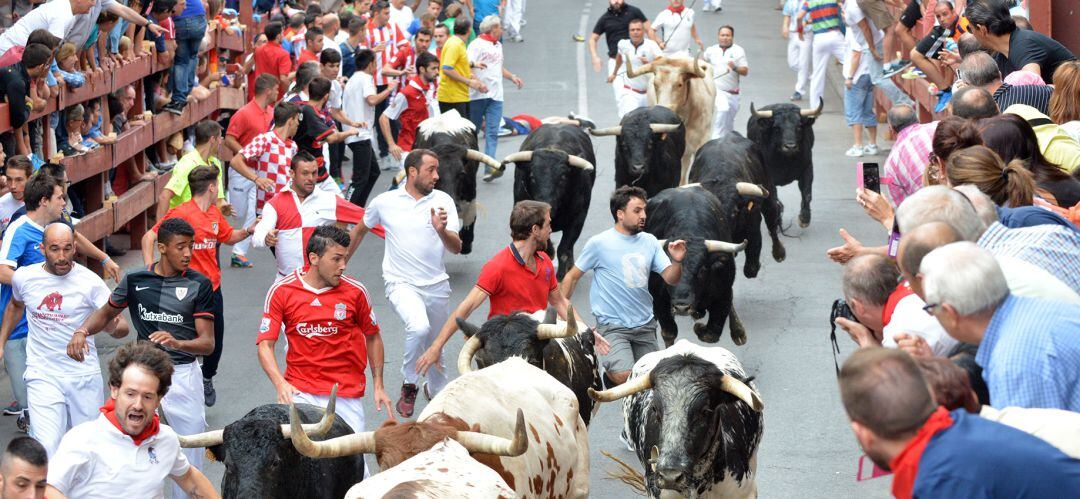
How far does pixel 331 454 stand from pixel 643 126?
903 centimetres

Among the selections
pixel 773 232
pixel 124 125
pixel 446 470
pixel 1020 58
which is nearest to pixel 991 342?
pixel 446 470

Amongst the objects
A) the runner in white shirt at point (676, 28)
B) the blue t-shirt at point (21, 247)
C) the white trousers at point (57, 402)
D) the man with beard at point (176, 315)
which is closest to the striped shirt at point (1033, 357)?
the man with beard at point (176, 315)

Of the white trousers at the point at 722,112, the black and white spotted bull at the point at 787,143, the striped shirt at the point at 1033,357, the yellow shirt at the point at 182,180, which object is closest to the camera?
the striped shirt at the point at 1033,357

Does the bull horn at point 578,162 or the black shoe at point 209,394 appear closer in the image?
the black shoe at point 209,394

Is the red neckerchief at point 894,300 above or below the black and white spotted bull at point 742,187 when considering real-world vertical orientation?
above

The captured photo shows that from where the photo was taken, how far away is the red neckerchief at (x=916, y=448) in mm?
3697

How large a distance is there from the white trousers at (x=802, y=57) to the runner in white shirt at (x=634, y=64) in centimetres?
306

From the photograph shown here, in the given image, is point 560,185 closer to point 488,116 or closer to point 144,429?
point 488,116

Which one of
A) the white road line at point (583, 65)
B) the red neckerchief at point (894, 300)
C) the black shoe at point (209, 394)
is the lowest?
the white road line at point (583, 65)

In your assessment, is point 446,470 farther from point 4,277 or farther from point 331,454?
point 4,277

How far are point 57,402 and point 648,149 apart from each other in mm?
7267

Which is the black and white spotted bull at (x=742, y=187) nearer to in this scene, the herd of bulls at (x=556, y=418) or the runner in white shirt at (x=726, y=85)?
the herd of bulls at (x=556, y=418)

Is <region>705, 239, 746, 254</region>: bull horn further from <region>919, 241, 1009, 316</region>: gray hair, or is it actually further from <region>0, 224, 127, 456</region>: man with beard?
<region>919, 241, 1009, 316</region>: gray hair

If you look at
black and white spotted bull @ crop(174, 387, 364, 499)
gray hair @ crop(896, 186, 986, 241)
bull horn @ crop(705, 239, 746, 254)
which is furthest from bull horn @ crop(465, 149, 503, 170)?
gray hair @ crop(896, 186, 986, 241)
